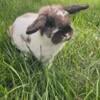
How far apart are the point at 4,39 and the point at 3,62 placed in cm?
46

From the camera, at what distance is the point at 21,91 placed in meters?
4.11

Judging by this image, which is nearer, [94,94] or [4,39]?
[94,94]

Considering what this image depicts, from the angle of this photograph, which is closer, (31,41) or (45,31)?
(45,31)

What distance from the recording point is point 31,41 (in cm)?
435

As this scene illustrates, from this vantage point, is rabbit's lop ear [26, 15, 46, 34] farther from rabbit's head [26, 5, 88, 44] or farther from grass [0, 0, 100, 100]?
grass [0, 0, 100, 100]

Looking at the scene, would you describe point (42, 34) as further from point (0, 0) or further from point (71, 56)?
point (0, 0)

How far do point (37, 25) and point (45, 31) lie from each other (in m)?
0.13

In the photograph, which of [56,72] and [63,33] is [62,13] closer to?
[63,33]

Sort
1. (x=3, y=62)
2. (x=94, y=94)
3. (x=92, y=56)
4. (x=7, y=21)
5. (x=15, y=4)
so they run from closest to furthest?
1. (x=94, y=94)
2. (x=3, y=62)
3. (x=92, y=56)
4. (x=7, y=21)
5. (x=15, y=4)

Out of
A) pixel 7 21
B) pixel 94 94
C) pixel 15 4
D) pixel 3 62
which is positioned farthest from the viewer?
pixel 15 4

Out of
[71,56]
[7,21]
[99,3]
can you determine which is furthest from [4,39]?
[99,3]

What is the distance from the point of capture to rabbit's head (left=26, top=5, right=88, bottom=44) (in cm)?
393

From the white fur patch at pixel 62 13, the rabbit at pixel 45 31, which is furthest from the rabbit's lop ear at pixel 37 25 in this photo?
the white fur patch at pixel 62 13

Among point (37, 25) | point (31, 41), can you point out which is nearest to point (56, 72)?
point (31, 41)
